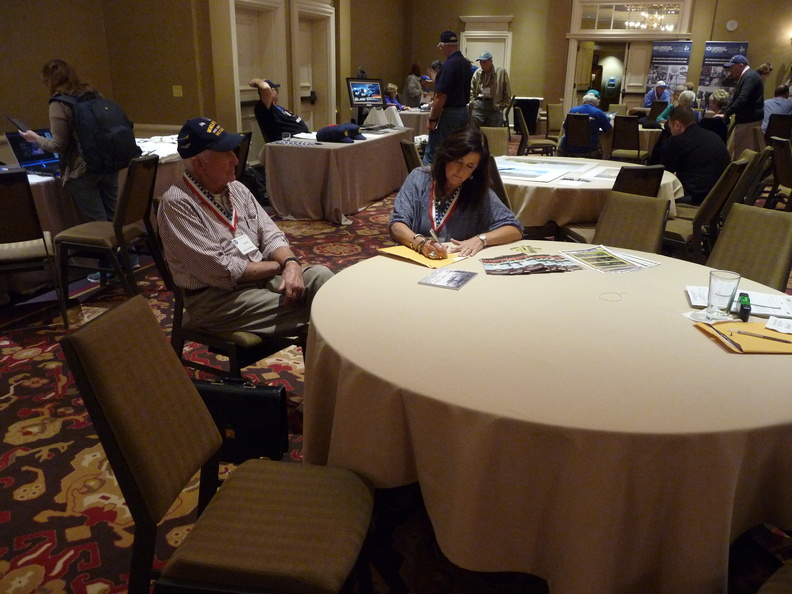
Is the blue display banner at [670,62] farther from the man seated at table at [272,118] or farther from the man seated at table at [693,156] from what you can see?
the man seated at table at [272,118]

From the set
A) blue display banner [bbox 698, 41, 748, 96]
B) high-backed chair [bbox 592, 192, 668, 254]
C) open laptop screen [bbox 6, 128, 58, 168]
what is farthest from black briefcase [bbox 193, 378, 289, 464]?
blue display banner [bbox 698, 41, 748, 96]

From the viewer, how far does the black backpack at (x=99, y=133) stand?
13.1 feet

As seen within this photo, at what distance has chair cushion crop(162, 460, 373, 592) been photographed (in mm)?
1216

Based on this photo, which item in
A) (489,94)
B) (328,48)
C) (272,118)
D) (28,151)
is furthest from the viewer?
(328,48)

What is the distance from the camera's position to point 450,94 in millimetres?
5617

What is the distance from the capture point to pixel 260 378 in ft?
10.0

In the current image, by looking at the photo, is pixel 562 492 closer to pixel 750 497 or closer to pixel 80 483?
pixel 750 497

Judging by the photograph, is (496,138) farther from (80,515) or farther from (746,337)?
(80,515)

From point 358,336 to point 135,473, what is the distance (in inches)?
25.8

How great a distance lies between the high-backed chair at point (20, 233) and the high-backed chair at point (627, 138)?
655 centimetres

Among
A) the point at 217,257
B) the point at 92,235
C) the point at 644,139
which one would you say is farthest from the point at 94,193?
the point at 644,139

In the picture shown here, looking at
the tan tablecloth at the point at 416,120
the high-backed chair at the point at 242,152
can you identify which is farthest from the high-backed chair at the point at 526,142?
the high-backed chair at the point at 242,152

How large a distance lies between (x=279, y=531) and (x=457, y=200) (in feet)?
6.05

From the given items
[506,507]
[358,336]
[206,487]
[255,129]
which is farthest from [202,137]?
[255,129]
